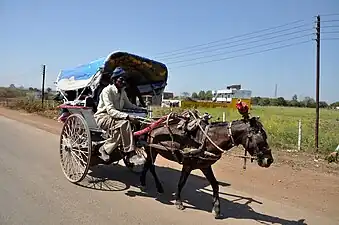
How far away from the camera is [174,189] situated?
718 cm

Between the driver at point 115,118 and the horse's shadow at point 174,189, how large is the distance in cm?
74

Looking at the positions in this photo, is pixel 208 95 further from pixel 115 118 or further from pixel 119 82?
pixel 115 118

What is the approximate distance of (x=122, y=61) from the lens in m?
7.46

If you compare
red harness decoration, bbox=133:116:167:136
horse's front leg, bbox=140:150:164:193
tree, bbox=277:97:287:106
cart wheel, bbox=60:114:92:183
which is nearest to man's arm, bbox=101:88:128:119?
red harness decoration, bbox=133:116:167:136

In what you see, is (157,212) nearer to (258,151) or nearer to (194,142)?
(194,142)

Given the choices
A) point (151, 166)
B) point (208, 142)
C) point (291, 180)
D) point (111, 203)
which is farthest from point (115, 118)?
point (291, 180)

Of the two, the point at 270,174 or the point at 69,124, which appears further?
Result: the point at 270,174

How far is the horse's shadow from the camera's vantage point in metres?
5.74

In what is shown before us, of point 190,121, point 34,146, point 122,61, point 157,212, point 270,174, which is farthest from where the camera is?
point 34,146

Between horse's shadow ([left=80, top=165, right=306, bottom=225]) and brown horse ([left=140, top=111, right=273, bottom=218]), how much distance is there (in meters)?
0.46

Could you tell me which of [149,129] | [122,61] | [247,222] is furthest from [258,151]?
[122,61]

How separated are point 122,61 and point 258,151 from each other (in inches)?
144

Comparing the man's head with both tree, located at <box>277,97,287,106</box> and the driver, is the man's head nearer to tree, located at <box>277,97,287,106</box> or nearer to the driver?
the driver

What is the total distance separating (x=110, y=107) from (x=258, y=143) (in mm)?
2934
